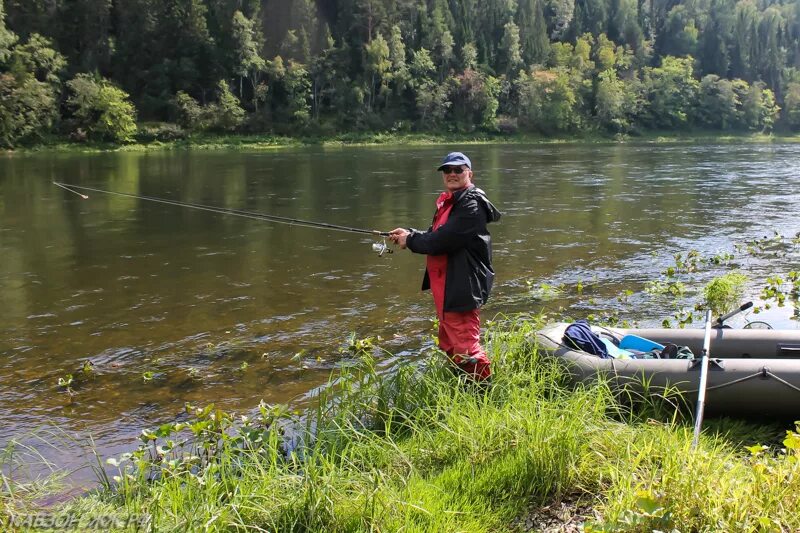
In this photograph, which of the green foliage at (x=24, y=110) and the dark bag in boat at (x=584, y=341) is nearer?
the dark bag in boat at (x=584, y=341)

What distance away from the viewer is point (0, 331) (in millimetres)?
8594

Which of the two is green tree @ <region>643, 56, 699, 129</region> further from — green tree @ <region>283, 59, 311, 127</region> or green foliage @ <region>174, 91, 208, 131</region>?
green foliage @ <region>174, 91, 208, 131</region>

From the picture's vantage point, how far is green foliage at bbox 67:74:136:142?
181 ft

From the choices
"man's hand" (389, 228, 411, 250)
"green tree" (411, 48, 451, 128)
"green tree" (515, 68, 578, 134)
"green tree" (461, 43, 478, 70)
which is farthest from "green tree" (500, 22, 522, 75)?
"man's hand" (389, 228, 411, 250)

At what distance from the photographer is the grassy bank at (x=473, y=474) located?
128 inches

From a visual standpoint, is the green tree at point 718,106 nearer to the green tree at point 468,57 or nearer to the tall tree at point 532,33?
the tall tree at point 532,33

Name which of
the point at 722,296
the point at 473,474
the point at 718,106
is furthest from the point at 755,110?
the point at 473,474

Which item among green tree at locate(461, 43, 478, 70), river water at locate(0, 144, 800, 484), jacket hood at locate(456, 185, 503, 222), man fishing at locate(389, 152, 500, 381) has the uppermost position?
green tree at locate(461, 43, 478, 70)

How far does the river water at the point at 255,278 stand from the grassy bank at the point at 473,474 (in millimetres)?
1414

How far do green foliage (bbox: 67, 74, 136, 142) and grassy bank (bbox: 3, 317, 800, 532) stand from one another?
56.4 meters

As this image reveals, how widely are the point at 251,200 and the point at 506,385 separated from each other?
17.8 metres

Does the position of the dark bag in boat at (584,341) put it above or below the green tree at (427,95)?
below

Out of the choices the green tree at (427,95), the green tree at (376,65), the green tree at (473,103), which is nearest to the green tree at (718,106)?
the green tree at (473,103)

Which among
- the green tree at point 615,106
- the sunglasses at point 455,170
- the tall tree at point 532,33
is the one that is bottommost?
the sunglasses at point 455,170
